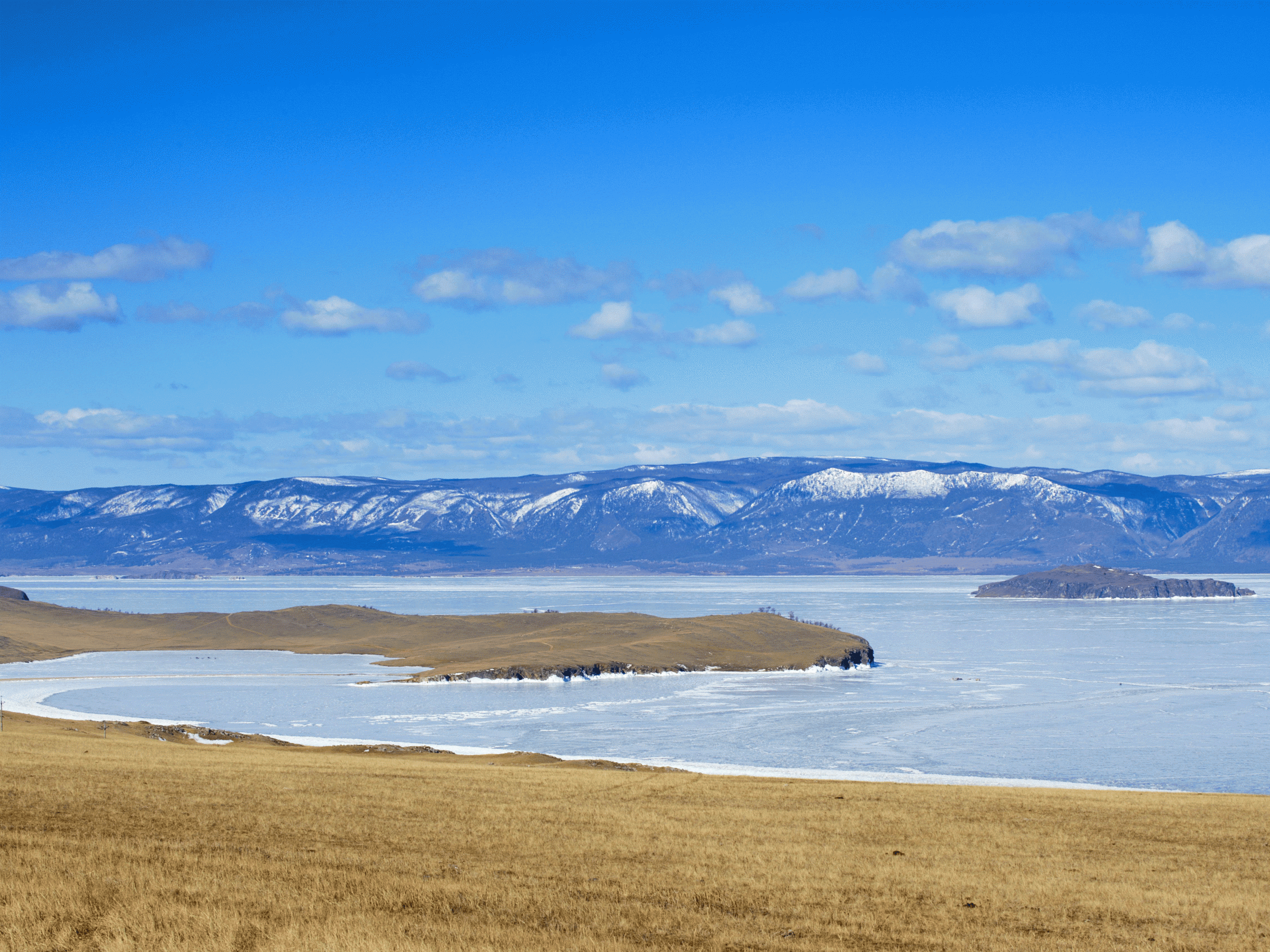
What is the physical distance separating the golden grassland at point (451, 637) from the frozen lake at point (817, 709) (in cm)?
591

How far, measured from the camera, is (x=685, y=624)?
120 metres

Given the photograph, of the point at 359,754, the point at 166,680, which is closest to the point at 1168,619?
the point at 166,680

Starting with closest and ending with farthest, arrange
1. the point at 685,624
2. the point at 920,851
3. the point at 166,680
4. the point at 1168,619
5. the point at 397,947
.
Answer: the point at 397,947 → the point at 920,851 → the point at 166,680 → the point at 685,624 → the point at 1168,619

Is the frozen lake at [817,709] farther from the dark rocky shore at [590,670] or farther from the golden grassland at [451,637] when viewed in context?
the golden grassland at [451,637]

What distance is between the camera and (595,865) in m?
19.5

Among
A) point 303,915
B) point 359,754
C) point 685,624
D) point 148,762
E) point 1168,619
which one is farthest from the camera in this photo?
point 1168,619

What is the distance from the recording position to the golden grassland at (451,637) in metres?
105

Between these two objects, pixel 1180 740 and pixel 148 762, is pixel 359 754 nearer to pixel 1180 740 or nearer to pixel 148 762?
pixel 148 762

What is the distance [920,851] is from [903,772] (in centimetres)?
2687

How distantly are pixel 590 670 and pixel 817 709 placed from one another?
2859 centimetres

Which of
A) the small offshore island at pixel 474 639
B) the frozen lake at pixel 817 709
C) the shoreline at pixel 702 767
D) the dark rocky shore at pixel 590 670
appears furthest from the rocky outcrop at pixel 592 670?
the shoreline at pixel 702 767

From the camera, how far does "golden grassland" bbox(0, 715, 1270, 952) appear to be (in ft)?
47.0

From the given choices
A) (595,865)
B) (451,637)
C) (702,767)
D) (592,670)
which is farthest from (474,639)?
(595,865)

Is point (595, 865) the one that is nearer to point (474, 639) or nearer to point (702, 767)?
point (702, 767)
